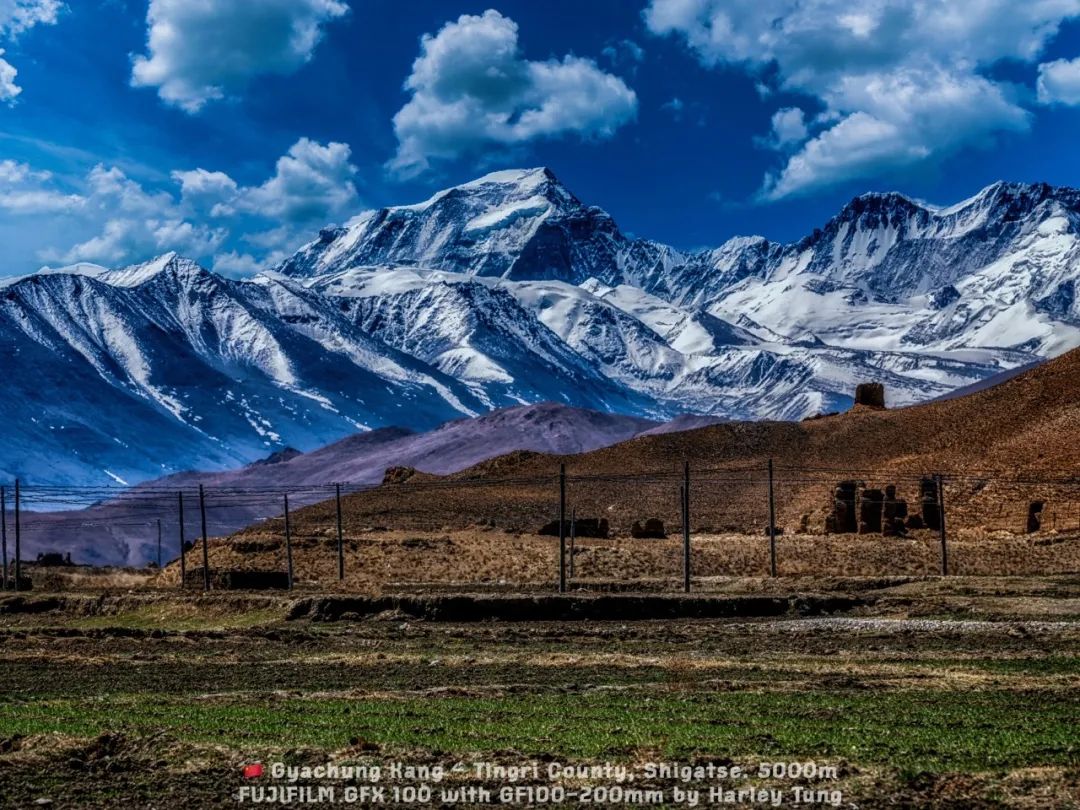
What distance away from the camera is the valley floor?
14.4 metres

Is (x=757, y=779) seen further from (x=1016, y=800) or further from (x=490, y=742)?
(x=490, y=742)

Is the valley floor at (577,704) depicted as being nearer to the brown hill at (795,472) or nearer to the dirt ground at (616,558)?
the dirt ground at (616,558)

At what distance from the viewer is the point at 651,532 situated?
3041 inches

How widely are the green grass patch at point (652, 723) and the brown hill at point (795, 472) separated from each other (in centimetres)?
5029

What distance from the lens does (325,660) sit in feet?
96.8

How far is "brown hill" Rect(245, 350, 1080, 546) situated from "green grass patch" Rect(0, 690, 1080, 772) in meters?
50.3

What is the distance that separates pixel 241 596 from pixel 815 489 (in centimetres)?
5249

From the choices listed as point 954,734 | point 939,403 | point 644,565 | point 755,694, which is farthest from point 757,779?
point 939,403

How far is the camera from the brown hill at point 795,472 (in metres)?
76.8

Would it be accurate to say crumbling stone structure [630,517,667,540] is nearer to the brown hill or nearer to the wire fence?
→ the wire fence

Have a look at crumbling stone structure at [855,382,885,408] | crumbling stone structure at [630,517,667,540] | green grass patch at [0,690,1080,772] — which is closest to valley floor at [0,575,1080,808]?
green grass patch at [0,690,1080,772]

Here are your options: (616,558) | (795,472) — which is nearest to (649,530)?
(616,558)

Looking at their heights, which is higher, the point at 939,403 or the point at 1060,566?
the point at 939,403

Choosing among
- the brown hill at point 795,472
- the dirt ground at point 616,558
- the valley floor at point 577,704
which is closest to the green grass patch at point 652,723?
the valley floor at point 577,704
